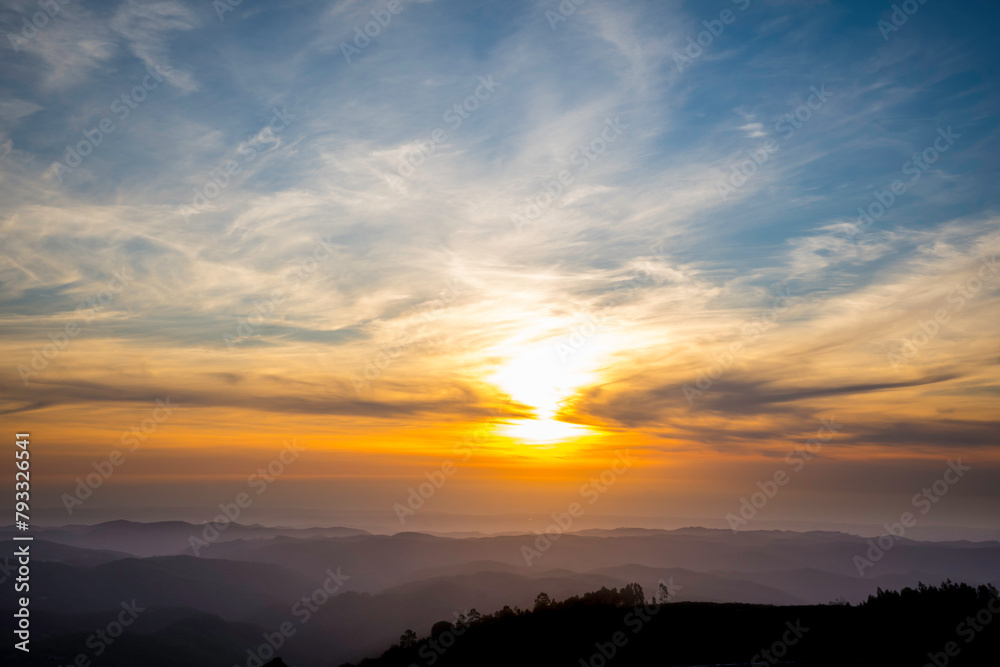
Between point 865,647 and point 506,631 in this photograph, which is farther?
point 506,631

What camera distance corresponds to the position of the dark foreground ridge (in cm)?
2450

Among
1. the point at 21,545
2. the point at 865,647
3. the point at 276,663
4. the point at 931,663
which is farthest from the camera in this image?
the point at 276,663

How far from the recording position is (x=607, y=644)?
1233 inches

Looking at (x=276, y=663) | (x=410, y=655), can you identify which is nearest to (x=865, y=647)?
(x=410, y=655)

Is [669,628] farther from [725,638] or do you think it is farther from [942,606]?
[942,606]

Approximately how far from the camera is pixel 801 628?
2870 centimetres

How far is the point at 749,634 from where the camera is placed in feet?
96.3

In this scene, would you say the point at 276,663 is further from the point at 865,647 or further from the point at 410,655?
the point at 865,647

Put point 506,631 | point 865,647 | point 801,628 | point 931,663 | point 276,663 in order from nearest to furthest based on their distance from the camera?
point 931,663
point 865,647
point 801,628
point 506,631
point 276,663

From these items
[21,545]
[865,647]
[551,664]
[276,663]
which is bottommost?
[276,663]

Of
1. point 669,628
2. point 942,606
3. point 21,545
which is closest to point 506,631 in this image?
point 669,628

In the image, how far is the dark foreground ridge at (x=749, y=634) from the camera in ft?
80.4

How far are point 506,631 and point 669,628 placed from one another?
1133cm

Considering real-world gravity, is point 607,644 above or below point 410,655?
above
